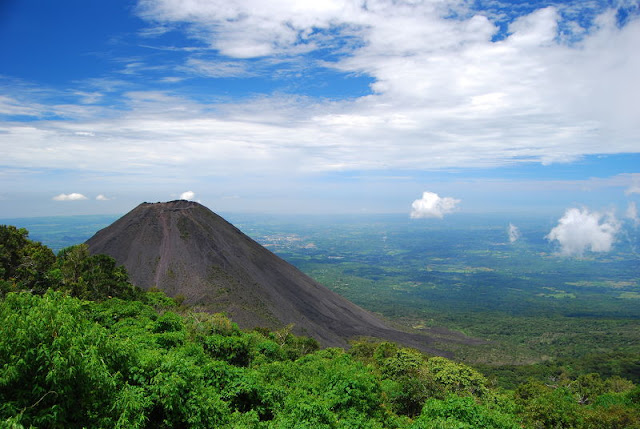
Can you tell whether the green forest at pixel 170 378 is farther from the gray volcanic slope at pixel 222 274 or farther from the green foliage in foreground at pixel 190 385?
the gray volcanic slope at pixel 222 274

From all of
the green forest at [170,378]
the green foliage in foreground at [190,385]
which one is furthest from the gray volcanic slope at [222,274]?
the green foliage in foreground at [190,385]

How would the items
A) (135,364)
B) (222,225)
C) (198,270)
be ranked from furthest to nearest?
(222,225), (198,270), (135,364)

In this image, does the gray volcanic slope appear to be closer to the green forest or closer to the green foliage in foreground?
the green forest

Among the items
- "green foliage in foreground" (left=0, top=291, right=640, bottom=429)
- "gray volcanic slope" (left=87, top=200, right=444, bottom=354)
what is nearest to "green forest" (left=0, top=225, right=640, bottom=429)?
"green foliage in foreground" (left=0, top=291, right=640, bottom=429)

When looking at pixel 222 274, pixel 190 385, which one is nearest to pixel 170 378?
pixel 190 385

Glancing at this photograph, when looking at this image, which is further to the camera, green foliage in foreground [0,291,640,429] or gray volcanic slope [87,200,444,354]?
gray volcanic slope [87,200,444,354]

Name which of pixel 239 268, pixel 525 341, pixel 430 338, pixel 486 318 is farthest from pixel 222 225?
pixel 486 318

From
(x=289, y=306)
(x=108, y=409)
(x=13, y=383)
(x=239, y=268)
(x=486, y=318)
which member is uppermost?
(x=13, y=383)

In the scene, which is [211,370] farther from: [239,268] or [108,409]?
[239,268]
